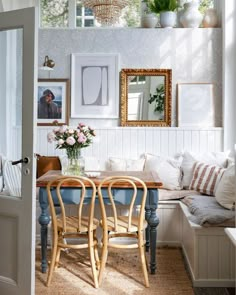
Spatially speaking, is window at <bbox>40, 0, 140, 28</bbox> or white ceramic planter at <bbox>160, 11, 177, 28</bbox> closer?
white ceramic planter at <bbox>160, 11, 177, 28</bbox>

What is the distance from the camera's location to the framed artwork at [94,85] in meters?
5.01

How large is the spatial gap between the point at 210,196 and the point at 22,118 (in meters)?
Answer: 2.42

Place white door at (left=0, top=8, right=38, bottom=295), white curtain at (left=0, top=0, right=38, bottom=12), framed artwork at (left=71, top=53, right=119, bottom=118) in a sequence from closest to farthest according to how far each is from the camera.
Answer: white door at (left=0, top=8, right=38, bottom=295) < white curtain at (left=0, top=0, right=38, bottom=12) < framed artwork at (left=71, top=53, right=119, bottom=118)

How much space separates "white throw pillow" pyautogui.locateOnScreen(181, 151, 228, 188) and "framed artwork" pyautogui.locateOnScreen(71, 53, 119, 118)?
3.80ft

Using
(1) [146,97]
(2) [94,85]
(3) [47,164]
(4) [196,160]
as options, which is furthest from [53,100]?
(4) [196,160]

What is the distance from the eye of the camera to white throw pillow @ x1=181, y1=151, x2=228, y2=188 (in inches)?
181

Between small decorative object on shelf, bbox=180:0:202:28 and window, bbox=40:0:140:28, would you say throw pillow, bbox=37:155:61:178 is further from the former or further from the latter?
small decorative object on shelf, bbox=180:0:202:28

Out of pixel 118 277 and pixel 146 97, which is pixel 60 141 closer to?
pixel 118 277

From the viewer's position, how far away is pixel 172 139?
4.98m

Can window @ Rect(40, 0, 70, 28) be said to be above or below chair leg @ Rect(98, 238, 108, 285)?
above

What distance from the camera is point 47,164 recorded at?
4.82 meters

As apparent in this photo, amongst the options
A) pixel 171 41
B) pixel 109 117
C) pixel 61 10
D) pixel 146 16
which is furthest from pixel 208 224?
pixel 61 10

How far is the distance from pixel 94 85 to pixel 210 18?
1857 mm

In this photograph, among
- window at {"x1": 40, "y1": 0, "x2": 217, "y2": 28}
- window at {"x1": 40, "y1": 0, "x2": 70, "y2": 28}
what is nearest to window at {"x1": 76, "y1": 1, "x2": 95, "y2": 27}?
window at {"x1": 40, "y1": 0, "x2": 217, "y2": 28}
